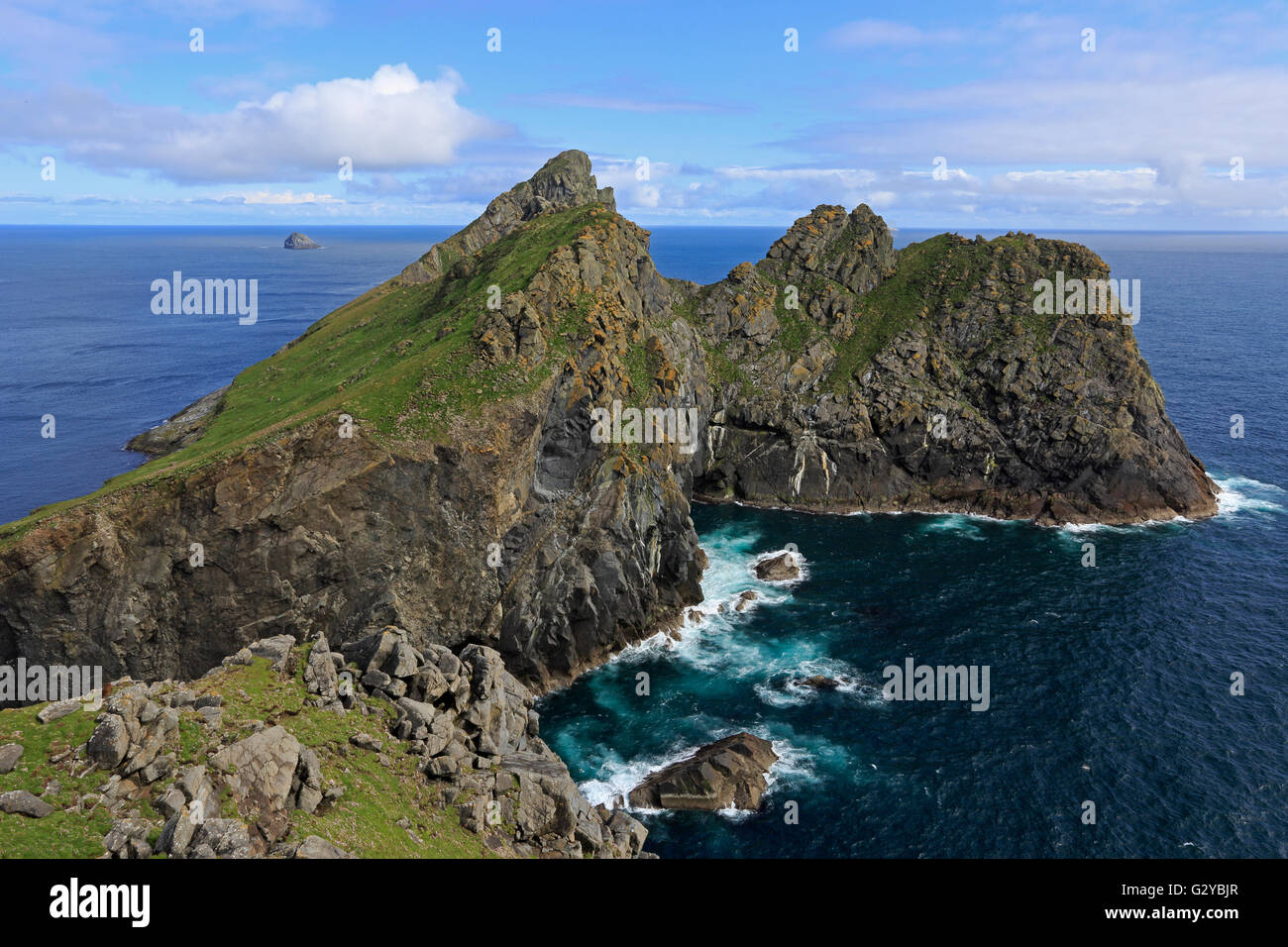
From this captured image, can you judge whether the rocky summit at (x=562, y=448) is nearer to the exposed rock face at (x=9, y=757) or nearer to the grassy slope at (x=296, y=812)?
the grassy slope at (x=296, y=812)

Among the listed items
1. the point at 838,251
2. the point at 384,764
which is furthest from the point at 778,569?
the point at 838,251

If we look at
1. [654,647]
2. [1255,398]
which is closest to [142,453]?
[654,647]

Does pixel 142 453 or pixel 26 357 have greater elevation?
pixel 26 357

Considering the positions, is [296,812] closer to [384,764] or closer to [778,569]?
[384,764]

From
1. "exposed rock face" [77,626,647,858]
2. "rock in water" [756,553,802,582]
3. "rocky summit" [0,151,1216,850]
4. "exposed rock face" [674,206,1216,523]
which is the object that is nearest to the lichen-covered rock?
"exposed rock face" [77,626,647,858]

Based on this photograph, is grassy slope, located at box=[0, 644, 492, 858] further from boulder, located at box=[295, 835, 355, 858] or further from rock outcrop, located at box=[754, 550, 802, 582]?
rock outcrop, located at box=[754, 550, 802, 582]

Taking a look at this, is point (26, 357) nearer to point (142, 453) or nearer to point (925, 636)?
point (142, 453)
